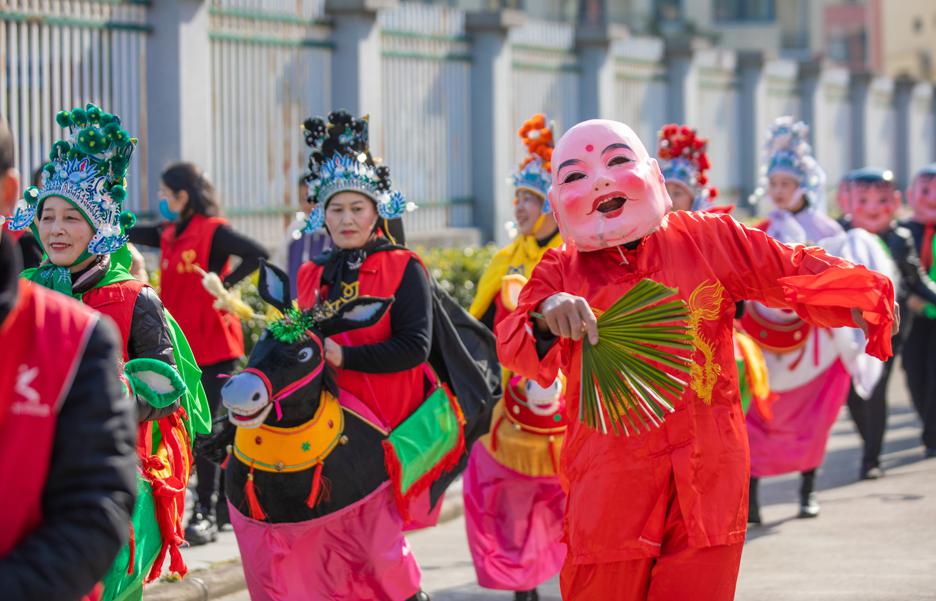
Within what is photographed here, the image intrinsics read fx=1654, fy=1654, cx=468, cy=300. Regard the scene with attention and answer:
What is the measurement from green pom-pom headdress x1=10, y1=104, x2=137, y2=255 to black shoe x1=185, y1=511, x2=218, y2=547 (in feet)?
11.1

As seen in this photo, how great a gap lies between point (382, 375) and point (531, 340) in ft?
5.22

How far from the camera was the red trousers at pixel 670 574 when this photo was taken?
480cm

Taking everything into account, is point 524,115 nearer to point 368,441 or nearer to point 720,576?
point 368,441

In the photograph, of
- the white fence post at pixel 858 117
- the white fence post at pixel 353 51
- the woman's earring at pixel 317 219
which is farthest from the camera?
the white fence post at pixel 858 117

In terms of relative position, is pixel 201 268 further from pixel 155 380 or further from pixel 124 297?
pixel 155 380

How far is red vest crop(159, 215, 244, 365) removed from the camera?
8.87 m

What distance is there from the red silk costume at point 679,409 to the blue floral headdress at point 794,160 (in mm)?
5130

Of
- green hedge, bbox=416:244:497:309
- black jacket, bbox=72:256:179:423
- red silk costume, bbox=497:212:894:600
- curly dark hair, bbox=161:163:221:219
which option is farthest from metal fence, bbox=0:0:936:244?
red silk costume, bbox=497:212:894:600

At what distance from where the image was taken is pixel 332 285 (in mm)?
6418

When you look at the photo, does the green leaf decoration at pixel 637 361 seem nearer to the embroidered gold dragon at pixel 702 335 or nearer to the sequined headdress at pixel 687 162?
the embroidered gold dragon at pixel 702 335

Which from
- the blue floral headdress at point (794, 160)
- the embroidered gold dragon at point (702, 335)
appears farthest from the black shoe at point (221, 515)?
the embroidered gold dragon at point (702, 335)

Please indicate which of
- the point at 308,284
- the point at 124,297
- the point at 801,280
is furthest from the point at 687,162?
the point at 124,297

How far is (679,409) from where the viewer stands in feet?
15.9

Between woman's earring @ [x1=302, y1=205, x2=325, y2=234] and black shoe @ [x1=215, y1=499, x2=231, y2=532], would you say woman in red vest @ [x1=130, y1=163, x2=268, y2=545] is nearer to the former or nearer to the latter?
black shoe @ [x1=215, y1=499, x2=231, y2=532]
